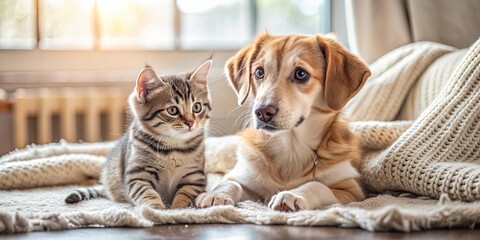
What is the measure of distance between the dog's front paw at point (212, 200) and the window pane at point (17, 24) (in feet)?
7.21

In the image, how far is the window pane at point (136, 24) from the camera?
3.48m

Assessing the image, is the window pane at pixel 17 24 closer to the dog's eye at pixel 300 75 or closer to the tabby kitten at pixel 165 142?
the tabby kitten at pixel 165 142

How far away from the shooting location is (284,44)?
1.69m

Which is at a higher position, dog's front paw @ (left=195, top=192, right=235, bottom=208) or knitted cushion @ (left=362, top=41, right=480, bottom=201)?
knitted cushion @ (left=362, top=41, right=480, bottom=201)

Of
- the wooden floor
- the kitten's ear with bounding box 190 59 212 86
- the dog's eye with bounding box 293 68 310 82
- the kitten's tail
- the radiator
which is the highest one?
the dog's eye with bounding box 293 68 310 82

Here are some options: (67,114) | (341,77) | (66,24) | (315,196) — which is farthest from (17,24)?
(315,196)

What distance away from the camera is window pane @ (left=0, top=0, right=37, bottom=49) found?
134 inches

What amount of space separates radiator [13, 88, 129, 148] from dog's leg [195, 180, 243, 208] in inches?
69.4

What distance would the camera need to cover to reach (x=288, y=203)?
1441mm

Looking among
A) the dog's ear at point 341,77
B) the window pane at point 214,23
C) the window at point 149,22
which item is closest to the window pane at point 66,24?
the window at point 149,22

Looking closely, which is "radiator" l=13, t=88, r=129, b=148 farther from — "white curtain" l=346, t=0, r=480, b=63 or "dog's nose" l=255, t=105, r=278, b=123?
"dog's nose" l=255, t=105, r=278, b=123

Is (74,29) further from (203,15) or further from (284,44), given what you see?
(284,44)

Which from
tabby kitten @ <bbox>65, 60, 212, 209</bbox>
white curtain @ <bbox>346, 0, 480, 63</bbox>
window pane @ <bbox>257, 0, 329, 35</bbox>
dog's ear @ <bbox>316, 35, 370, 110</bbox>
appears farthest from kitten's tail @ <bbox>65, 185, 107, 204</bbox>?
window pane @ <bbox>257, 0, 329, 35</bbox>

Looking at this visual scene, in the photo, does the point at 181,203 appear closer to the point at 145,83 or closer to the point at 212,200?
the point at 212,200
